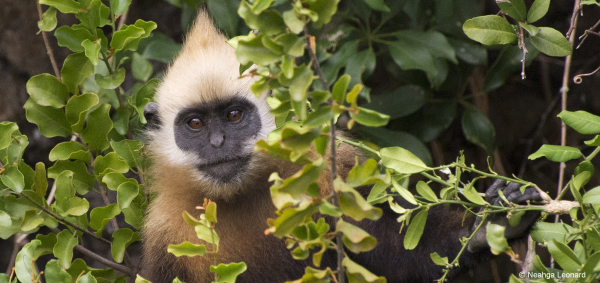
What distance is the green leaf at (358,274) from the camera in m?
0.99

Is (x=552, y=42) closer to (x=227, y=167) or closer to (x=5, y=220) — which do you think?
(x=227, y=167)

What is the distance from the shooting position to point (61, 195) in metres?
1.80

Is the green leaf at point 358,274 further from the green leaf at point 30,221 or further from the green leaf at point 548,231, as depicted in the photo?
the green leaf at point 30,221

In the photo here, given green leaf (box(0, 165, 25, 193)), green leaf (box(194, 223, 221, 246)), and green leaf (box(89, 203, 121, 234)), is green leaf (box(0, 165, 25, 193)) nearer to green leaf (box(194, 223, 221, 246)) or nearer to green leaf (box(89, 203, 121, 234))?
green leaf (box(89, 203, 121, 234))

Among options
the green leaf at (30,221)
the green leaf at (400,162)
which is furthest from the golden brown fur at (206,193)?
the green leaf at (400,162)

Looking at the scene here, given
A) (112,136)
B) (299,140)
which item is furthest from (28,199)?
(299,140)

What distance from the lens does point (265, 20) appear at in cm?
99

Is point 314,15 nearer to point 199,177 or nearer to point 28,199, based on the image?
point 199,177

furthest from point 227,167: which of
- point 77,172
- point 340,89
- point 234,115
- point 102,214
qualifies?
point 340,89

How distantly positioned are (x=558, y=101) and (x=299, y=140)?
10.2 ft

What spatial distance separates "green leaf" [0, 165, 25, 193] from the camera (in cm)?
168

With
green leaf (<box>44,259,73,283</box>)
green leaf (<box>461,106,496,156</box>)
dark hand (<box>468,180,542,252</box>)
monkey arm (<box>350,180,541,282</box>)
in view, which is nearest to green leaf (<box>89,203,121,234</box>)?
green leaf (<box>44,259,73,283</box>)

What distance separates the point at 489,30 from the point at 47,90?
4.98ft

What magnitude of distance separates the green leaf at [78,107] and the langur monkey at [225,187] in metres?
0.34
